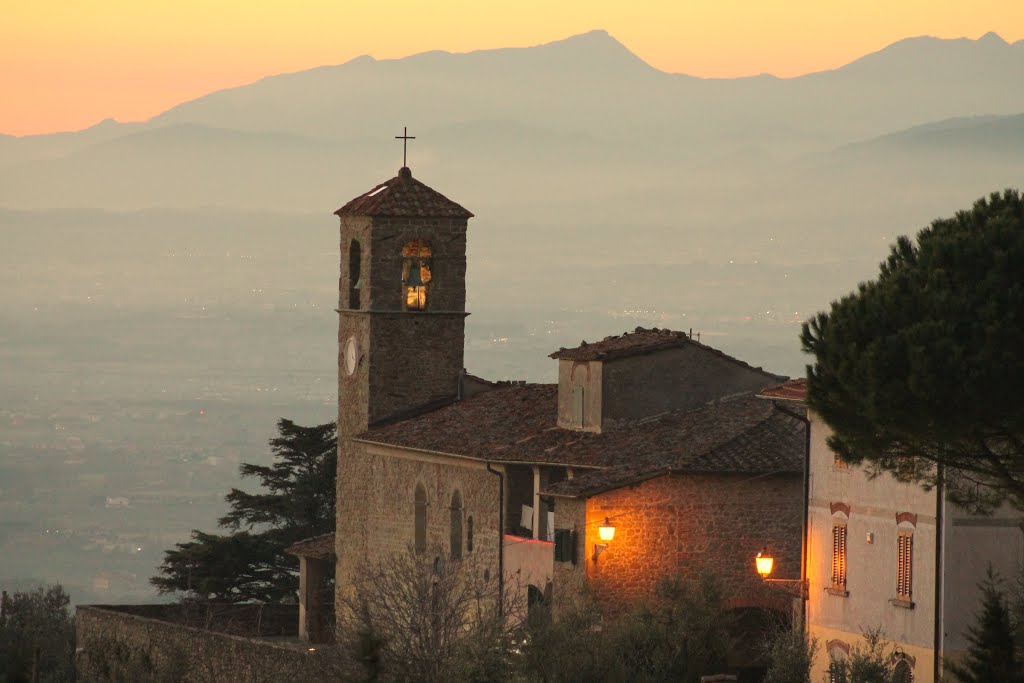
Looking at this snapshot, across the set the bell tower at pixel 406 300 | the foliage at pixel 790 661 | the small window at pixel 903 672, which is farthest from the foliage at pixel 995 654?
the bell tower at pixel 406 300

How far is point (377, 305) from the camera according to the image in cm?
4981

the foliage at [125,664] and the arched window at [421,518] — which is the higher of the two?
the arched window at [421,518]

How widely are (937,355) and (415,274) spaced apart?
73.9 ft

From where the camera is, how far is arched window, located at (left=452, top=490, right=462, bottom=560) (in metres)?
44.6

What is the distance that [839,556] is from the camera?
36.0m

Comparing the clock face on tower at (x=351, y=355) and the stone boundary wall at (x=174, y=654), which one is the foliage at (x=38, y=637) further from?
the clock face on tower at (x=351, y=355)

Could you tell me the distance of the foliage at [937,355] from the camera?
94.0 ft

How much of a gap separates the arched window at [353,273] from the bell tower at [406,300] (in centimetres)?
23

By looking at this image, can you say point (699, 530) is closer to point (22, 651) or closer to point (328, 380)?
point (22, 651)

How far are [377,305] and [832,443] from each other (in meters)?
20.4

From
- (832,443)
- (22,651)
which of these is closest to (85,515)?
(22,651)

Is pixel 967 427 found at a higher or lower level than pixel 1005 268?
lower

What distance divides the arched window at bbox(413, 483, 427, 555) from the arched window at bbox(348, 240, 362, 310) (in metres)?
5.59

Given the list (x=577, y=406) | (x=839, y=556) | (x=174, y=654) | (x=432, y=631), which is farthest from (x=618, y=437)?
(x=174, y=654)
